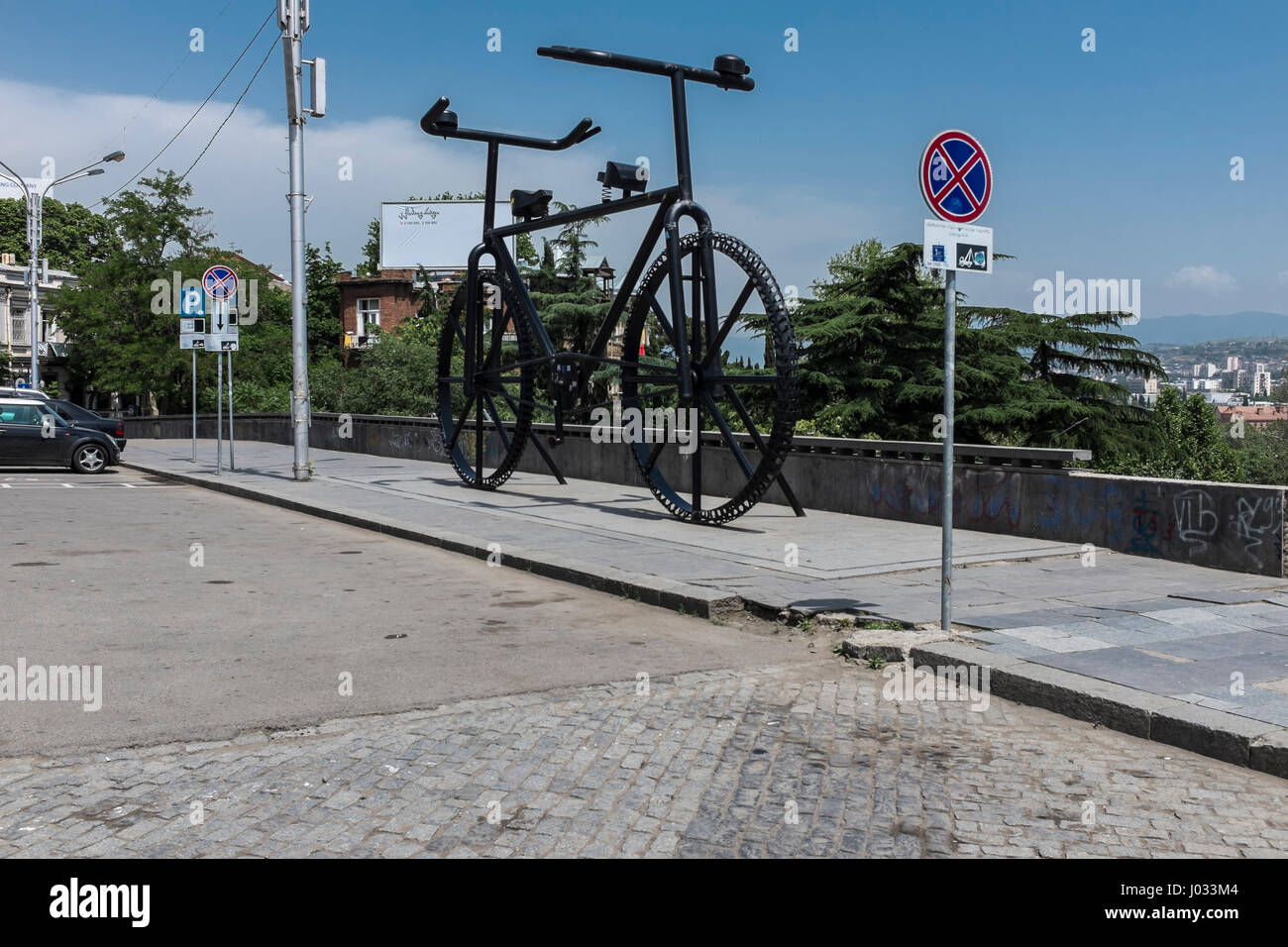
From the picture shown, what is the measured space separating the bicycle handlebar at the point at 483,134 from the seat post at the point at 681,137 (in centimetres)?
253

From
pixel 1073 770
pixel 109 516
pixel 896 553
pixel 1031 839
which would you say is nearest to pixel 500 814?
pixel 1031 839

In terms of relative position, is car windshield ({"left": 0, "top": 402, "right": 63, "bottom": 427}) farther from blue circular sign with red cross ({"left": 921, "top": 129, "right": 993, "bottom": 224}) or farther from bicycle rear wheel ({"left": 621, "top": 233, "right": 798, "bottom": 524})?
blue circular sign with red cross ({"left": 921, "top": 129, "right": 993, "bottom": 224})

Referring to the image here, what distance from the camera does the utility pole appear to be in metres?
19.4

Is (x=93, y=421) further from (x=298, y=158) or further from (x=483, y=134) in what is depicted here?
(x=483, y=134)

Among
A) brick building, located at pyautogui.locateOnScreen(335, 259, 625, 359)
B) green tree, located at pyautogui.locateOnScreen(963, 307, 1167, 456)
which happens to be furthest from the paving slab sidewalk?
brick building, located at pyautogui.locateOnScreen(335, 259, 625, 359)

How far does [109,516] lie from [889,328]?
70.0 feet

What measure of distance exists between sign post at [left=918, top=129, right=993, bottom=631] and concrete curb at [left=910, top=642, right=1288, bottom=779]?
0.93 metres

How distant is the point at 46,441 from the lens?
72.8ft

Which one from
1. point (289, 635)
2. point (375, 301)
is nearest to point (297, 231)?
point (289, 635)

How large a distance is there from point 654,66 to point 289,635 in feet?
27.2

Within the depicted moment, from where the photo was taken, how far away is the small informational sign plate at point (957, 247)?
7199 millimetres

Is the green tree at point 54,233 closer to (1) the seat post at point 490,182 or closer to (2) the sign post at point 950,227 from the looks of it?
(1) the seat post at point 490,182

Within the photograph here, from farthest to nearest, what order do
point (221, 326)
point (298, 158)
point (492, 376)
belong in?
1. point (221, 326)
2. point (298, 158)
3. point (492, 376)
